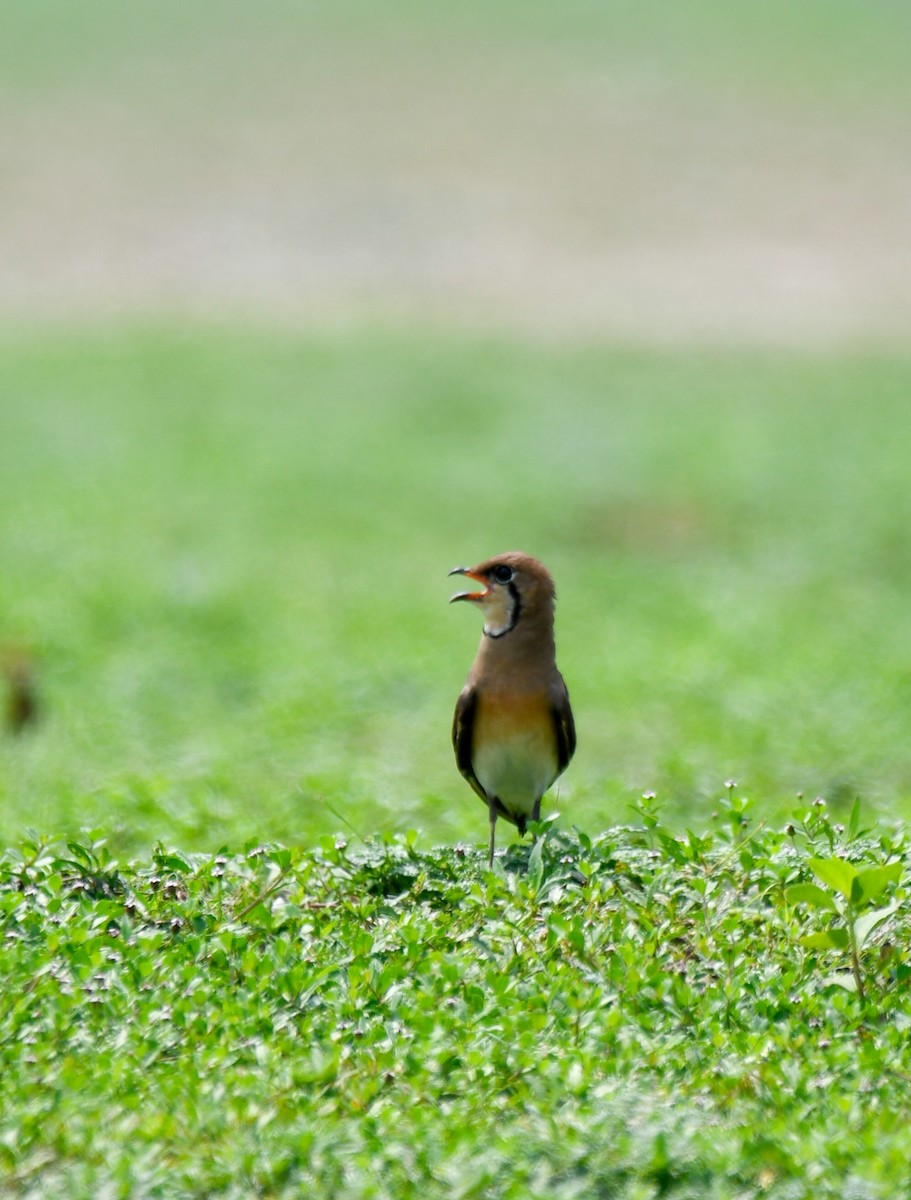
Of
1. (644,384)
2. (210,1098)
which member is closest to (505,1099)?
(210,1098)

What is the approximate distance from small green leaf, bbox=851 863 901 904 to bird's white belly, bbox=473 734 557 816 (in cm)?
118

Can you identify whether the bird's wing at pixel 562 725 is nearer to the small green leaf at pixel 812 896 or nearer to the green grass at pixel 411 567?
the small green leaf at pixel 812 896

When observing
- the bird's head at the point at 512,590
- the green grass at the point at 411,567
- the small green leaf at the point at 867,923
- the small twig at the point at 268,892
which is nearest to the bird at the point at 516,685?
the bird's head at the point at 512,590

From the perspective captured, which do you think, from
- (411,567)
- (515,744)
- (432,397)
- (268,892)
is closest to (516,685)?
(515,744)

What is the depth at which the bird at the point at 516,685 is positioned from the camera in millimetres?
5141

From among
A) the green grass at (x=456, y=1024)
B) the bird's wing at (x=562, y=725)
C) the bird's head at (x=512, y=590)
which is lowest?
the green grass at (x=456, y=1024)

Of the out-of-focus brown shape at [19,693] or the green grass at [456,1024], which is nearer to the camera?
the green grass at [456,1024]

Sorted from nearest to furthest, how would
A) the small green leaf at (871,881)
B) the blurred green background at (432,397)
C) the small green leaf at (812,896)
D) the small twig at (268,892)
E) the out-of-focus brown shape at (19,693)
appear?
1. the small green leaf at (871,881)
2. the small green leaf at (812,896)
3. the small twig at (268,892)
4. the blurred green background at (432,397)
5. the out-of-focus brown shape at (19,693)

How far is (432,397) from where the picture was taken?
19.9 metres

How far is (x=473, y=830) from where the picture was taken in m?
6.84

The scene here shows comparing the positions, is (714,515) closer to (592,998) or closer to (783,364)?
(783,364)

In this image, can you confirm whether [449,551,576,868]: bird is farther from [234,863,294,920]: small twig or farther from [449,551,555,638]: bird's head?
[234,863,294,920]: small twig

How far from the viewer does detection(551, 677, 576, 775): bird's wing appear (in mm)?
5160

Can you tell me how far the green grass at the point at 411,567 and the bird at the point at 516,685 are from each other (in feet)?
5.32
